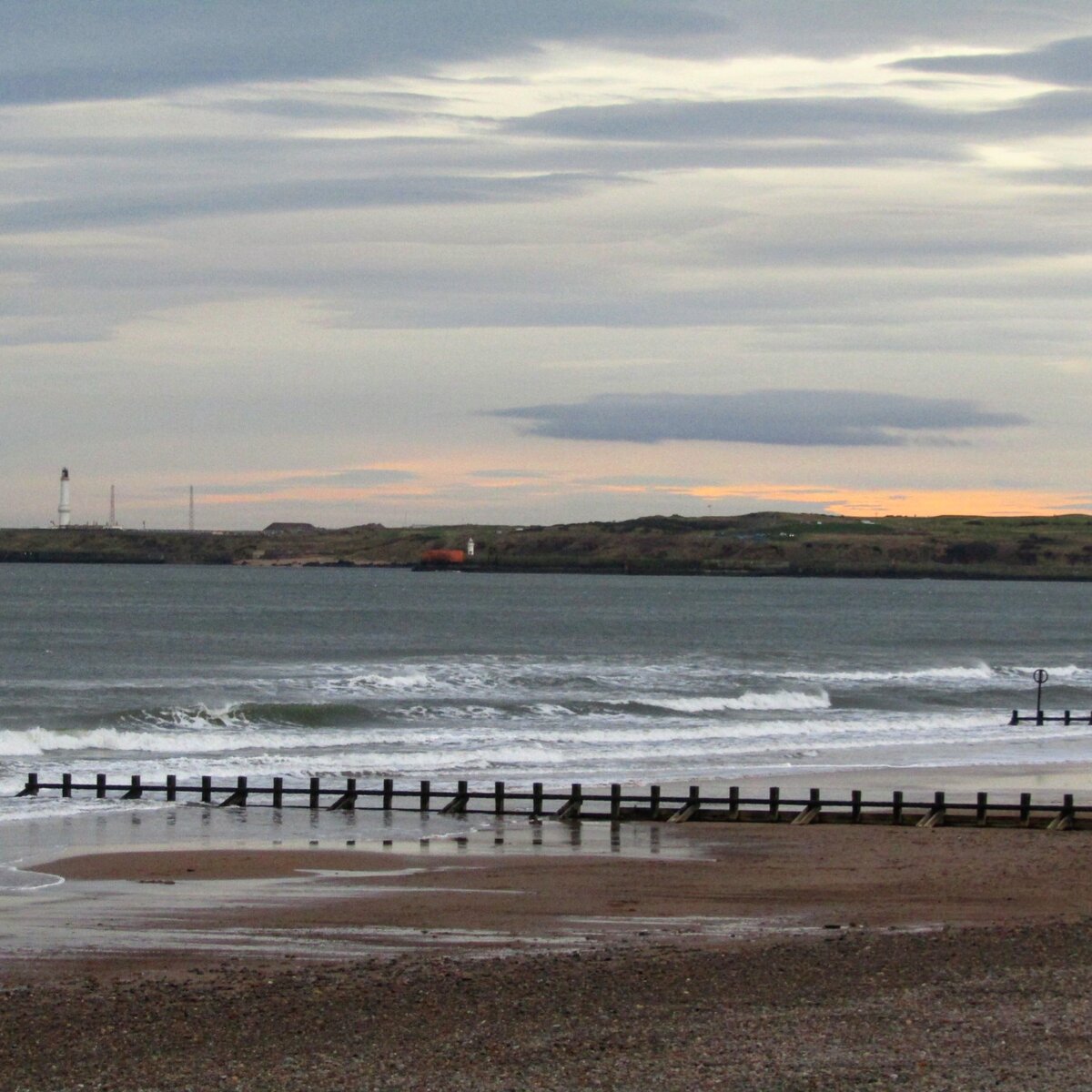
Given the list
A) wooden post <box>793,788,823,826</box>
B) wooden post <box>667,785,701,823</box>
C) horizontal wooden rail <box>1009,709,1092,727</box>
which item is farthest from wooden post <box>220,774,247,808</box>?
horizontal wooden rail <box>1009,709,1092,727</box>

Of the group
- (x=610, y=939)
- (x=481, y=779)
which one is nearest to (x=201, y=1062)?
(x=610, y=939)

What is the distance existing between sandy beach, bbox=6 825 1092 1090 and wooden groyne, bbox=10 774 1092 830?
12.1 feet

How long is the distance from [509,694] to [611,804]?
2988 cm

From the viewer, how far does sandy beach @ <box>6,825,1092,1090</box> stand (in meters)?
13.9

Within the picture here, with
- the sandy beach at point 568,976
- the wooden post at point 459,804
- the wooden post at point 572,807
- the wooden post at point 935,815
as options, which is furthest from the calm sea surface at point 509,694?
the sandy beach at point 568,976

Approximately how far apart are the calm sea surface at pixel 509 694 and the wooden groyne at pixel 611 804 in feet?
11.0

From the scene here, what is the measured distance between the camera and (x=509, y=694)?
60969mm

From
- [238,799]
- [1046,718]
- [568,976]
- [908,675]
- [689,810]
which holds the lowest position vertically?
[1046,718]

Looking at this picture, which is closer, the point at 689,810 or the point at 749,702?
the point at 689,810

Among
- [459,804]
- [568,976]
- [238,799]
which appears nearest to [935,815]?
[459,804]

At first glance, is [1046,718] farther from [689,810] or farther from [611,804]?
Answer: [611,804]

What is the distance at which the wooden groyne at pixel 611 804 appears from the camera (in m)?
30.2

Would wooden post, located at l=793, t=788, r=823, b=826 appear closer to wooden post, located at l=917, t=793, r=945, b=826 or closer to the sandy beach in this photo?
wooden post, located at l=917, t=793, r=945, b=826

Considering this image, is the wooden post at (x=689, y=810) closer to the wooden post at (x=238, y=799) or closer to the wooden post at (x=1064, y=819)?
the wooden post at (x=1064, y=819)
